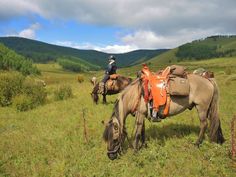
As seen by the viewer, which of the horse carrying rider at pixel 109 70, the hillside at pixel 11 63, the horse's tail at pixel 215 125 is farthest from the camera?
the hillside at pixel 11 63

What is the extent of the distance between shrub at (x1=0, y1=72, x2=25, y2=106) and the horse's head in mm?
14737

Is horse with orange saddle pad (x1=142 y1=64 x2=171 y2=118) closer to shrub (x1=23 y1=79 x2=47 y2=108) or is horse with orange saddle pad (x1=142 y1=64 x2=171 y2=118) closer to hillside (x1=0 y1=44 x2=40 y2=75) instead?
shrub (x1=23 y1=79 x2=47 y2=108)

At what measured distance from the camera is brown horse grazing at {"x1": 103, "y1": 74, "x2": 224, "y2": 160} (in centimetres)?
916

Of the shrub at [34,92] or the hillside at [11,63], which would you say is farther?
the hillside at [11,63]

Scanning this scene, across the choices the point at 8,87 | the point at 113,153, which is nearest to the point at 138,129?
the point at 113,153

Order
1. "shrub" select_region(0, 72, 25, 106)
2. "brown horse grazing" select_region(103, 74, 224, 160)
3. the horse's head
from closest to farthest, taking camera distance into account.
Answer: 1. the horse's head
2. "brown horse grazing" select_region(103, 74, 224, 160)
3. "shrub" select_region(0, 72, 25, 106)

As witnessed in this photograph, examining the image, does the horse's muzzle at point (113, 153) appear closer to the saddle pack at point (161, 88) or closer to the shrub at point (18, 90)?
the saddle pack at point (161, 88)

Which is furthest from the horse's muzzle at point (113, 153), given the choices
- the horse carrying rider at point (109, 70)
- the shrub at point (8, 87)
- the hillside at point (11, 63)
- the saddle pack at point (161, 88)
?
the hillside at point (11, 63)

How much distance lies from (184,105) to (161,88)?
1061mm

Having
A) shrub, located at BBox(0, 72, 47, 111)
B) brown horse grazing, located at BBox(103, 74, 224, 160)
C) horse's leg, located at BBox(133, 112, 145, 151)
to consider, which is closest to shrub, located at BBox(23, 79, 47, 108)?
shrub, located at BBox(0, 72, 47, 111)

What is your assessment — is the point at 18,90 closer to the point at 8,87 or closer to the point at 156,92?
the point at 8,87

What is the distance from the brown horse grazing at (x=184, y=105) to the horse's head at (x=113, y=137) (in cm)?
10

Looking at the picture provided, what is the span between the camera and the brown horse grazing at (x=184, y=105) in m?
9.16

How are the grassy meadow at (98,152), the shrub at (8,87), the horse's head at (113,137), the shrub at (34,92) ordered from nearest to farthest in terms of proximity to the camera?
the grassy meadow at (98,152), the horse's head at (113,137), the shrub at (34,92), the shrub at (8,87)
